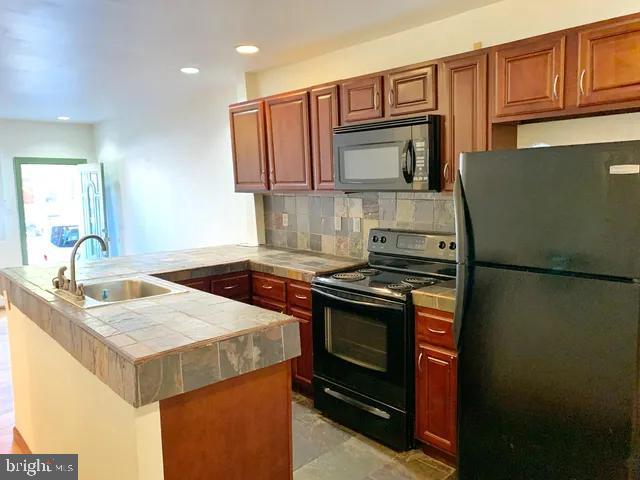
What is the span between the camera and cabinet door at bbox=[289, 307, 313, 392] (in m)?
3.29

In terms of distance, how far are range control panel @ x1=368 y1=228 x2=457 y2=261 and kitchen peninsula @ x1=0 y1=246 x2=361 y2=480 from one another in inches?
55.0

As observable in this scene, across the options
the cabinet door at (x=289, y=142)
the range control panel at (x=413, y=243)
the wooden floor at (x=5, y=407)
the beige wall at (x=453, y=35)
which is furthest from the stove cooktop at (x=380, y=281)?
the wooden floor at (x=5, y=407)

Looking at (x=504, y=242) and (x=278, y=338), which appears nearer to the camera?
(x=278, y=338)

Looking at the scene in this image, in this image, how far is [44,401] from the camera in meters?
2.42

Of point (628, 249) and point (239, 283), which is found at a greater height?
point (628, 249)

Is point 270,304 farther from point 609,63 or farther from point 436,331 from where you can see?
point 609,63

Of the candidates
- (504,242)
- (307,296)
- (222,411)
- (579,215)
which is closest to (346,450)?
(307,296)

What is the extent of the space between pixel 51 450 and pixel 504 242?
2327 mm

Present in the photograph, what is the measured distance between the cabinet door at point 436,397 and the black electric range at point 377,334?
0.18 feet

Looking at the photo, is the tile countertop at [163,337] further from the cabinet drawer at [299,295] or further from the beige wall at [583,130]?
the beige wall at [583,130]

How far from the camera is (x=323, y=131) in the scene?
3396mm

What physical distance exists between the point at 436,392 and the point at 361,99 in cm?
181

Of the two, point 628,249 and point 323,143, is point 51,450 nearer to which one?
point 323,143

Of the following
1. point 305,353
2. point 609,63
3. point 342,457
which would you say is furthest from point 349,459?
point 609,63
